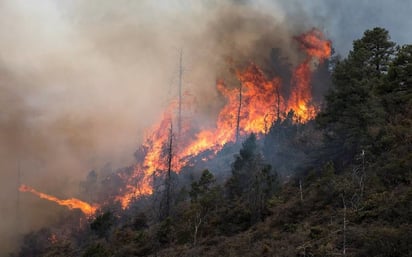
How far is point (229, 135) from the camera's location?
6250cm

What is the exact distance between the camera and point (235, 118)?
64375 mm

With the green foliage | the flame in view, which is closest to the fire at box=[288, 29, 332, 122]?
the flame

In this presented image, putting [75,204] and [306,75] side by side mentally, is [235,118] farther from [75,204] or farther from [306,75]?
[75,204]

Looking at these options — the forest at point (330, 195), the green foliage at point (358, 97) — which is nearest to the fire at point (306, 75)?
the forest at point (330, 195)

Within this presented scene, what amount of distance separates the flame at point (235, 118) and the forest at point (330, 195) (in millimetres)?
12761

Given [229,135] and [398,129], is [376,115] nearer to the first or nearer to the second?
[398,129]

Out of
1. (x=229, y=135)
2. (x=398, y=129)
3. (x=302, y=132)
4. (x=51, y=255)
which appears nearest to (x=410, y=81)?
(x=398, y=129)

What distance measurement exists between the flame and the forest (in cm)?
1276

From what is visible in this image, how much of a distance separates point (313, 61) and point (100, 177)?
146 ft

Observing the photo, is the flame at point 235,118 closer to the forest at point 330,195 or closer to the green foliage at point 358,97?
the forest at point 330,195

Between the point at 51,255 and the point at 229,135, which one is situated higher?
the point at 229,135

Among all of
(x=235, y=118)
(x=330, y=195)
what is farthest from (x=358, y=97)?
(x=235, y=118)

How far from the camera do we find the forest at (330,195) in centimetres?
1398

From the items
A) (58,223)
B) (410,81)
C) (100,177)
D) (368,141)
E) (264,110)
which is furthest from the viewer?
(264,110)
